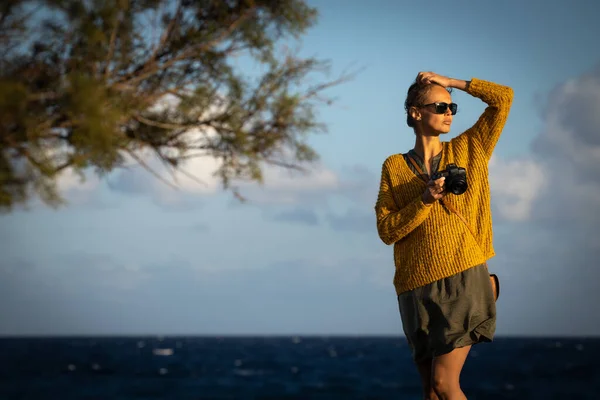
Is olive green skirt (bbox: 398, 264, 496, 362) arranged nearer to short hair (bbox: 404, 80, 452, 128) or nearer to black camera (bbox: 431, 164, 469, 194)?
black camera (bbox: 431, 164, 469, 194)

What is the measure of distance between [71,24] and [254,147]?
1.28 m

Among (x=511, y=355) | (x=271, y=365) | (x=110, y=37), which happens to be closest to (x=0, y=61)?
(x=110, y=37)

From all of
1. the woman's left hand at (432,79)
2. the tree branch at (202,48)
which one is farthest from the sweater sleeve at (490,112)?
the tree branch at (202,48)

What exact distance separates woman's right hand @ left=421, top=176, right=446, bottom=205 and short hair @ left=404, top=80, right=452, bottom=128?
405 mm

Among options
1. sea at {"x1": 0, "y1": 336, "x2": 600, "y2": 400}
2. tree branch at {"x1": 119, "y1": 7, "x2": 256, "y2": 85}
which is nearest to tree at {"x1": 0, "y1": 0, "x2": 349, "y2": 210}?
tree branch at {"x1": 119, "y1": 7, "x2": 256, "y2": 85}

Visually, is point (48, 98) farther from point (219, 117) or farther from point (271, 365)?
point (271, 365)

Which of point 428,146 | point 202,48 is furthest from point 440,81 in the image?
point 202,48

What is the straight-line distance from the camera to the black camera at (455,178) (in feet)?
9.15

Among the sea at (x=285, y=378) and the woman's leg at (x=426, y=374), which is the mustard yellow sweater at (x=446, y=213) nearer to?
the woman's leg at (x=426, y=374)

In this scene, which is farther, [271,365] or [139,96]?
[271,365]

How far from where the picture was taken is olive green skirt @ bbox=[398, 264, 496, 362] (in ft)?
9.46

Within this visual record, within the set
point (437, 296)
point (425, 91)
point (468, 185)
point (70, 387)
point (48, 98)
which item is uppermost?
point (48, 98)

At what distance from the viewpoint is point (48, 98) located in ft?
13.2

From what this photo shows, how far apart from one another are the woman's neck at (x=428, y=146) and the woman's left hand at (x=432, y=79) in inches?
9.2
